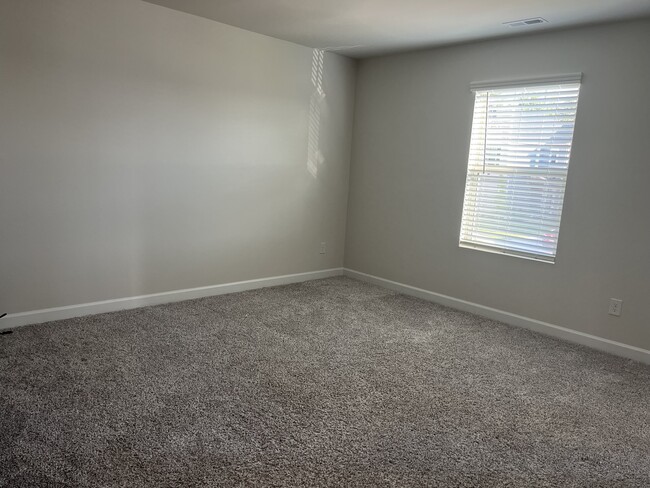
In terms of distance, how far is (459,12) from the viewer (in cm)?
332

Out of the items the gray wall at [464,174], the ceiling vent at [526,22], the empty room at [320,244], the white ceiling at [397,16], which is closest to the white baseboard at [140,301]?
the empty room at [320,244]

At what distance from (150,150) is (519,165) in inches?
119

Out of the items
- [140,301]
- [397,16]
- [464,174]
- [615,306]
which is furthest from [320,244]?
[615,306]

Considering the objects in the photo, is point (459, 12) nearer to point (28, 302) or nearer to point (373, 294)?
point (373, 294)

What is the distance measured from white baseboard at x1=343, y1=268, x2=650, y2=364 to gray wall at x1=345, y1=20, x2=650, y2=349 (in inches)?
2.2

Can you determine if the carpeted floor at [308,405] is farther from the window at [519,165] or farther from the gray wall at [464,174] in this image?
the window at [519,165]

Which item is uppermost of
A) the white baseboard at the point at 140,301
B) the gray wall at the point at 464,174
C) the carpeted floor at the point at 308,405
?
the gray wall at the point at 464,174

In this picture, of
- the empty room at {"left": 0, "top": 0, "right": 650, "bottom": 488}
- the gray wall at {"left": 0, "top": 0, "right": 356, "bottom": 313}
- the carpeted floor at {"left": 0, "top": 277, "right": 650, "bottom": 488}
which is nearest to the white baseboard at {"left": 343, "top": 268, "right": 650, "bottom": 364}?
the empty room at {"left": 0, "top": 0, "right": 650, "bottom": 488}

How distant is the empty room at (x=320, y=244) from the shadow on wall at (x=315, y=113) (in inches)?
1.2

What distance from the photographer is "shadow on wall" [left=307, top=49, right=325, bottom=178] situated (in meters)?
4.85

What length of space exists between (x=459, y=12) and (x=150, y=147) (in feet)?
8.35

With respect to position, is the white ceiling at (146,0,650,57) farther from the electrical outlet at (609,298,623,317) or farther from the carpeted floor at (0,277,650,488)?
the carpeted floor at (0,277,650,488)

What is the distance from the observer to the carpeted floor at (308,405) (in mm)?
2006

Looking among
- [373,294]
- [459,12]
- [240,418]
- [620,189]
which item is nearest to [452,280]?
[373,294]
